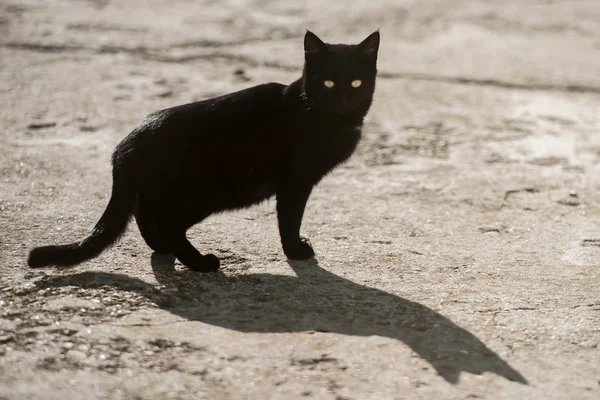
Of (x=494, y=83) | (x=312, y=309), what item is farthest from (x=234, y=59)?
(x=312, y=309)

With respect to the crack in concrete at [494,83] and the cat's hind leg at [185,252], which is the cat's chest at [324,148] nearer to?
the cat's hind leg at [185,252]

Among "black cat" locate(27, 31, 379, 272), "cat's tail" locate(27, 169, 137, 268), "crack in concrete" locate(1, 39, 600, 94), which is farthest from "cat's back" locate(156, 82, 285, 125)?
"crack in concrete" locate(1, 39, 600, 94)

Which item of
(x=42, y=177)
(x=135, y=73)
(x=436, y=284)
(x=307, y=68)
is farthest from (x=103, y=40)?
(x=436, y=284)

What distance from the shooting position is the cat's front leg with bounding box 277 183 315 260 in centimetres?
315

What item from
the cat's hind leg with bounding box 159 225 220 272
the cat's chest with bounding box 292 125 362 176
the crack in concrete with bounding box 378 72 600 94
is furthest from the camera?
the crack in concrete with bounding box 378 72 600 94

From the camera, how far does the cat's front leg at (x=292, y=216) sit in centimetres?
315

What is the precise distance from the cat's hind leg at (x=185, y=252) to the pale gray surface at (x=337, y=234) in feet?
0.23

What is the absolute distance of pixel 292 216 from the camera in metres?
3.17

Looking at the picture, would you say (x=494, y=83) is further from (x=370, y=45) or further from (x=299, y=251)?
(x=299, y=251)

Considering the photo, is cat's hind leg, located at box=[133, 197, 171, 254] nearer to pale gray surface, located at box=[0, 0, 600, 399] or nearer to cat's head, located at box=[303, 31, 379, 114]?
pale gray surface, located at box=[0, 0, 600, 399]

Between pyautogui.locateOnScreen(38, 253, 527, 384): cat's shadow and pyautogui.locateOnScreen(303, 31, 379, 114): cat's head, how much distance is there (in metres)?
0.67

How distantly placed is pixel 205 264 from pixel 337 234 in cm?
73

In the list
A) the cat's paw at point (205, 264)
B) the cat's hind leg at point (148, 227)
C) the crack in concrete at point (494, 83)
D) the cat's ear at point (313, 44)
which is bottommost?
the cat's paw at point (205, 264)

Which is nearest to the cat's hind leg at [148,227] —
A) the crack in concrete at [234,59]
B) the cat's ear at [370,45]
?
the cat's ear at [370,45]
